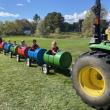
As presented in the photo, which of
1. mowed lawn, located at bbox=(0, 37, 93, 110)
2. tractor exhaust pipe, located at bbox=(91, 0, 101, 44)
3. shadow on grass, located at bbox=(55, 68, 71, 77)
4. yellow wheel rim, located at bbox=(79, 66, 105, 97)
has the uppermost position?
tractor exhaust pipe, located at bbox=(91, 0, 101, 44)

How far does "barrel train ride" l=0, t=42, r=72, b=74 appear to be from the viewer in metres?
11.1

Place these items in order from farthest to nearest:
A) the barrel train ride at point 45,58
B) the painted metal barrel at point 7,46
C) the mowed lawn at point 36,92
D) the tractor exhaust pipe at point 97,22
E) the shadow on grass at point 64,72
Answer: the painted metal barrel at point 7,46, the barrel train ride at point 45,58, the shadow on grass at point 64,72, the tractor exhaust pipe at point 97,22, the mowed lawn at point 36,92

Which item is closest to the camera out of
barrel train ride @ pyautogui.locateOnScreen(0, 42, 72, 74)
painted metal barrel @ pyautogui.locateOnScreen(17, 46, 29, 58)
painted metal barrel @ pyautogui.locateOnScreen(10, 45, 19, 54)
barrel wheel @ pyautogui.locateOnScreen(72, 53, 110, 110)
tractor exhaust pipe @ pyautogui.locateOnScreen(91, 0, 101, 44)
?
barrel wheel @ pyautogui.locateOnScreen(72, 53, 110, 110)

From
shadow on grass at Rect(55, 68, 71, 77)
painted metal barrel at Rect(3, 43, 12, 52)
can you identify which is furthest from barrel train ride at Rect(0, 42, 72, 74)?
painted metal barrel at Rect(3, 43, 12, 52)

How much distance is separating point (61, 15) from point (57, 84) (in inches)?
4325

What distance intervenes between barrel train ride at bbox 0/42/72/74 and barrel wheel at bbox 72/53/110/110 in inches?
148

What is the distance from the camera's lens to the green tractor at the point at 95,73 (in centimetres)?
628

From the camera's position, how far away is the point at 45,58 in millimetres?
11945

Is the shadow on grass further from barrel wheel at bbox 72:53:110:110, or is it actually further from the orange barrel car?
barrel wheel at bbox 72:53:110:110

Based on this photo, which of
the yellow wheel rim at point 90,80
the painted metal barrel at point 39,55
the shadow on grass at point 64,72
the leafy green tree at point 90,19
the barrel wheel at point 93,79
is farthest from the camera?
the painted metal barrel at point 39,55

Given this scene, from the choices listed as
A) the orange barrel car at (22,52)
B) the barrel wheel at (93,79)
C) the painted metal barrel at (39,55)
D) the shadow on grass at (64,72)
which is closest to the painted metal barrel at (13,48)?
the orange barrel car at (22,52)

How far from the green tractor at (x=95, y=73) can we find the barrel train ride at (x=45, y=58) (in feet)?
11.4

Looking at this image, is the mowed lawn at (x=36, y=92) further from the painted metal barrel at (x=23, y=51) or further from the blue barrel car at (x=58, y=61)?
the painted metal barrel at (x=23, y=51)

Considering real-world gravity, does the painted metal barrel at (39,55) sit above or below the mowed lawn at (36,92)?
above
